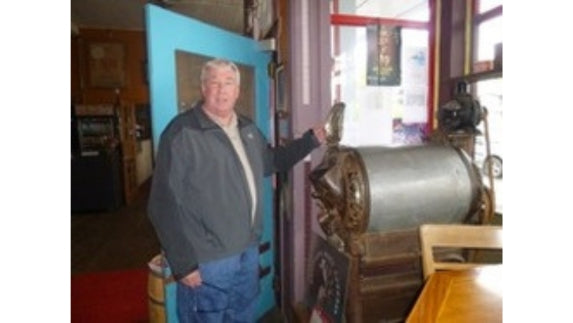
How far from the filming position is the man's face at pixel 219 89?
6.46 feet

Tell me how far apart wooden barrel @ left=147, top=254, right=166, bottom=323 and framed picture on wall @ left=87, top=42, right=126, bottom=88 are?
649cm

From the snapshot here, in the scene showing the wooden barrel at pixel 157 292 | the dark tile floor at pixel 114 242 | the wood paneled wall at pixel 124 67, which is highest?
the wood paneled wall at pixel 124 67

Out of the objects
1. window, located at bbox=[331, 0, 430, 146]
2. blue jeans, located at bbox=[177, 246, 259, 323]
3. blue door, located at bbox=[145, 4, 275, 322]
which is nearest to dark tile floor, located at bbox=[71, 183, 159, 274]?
blue door, located at bbox=[145, 4, 275, 322]

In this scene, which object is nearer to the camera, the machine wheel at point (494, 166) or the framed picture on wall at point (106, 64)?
the machine wheel at point (494, 166)

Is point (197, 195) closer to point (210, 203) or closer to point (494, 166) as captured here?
point (210, 203)

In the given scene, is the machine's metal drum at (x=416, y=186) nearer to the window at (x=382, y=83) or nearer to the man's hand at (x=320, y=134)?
the man's hand at (x=320, y=134)

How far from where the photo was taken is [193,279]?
6.11 feet

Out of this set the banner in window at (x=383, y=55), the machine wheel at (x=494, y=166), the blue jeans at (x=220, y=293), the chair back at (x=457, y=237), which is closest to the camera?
the chair back at (x=457, y=237)

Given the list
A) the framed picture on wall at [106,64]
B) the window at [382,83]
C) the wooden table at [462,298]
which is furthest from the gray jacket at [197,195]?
the framed picture on wall at [106,64]

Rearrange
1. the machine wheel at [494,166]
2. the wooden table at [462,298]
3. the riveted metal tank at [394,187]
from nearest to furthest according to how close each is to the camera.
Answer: the wooden table at [462,298] → the riveted metal tank at [394,187] → the machine wheel at [494,166]

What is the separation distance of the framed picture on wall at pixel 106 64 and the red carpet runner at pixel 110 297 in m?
5.07

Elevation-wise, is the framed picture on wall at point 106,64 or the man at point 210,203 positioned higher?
the framed picture on wall at point 106,64
